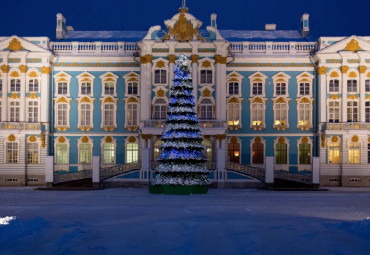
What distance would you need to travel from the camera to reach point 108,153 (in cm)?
4350

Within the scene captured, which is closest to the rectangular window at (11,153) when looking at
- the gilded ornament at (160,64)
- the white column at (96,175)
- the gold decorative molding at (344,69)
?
the white column at (96,175)

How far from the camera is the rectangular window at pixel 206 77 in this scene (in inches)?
1634

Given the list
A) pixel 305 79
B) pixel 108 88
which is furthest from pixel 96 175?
pixel 305 79

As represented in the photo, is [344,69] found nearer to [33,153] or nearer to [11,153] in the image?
[33,153]

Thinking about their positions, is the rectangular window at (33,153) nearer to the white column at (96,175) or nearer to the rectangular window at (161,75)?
the white column at (96,175)

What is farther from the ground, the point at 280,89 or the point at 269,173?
the point at 280,89

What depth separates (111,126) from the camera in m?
43.4

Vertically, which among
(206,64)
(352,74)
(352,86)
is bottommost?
(352,86)

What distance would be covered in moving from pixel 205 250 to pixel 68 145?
33321 mm

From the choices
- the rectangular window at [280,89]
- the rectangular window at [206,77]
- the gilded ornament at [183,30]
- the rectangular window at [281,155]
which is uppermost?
the gilded ornament at [183,30]

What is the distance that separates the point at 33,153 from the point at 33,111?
3197 mm

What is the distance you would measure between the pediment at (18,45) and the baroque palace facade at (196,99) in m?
0.07

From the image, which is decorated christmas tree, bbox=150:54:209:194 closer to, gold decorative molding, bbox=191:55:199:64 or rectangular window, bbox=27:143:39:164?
gold decorative molding, bbox=191:55:199:64

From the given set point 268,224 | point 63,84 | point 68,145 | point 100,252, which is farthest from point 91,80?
point 100,252
